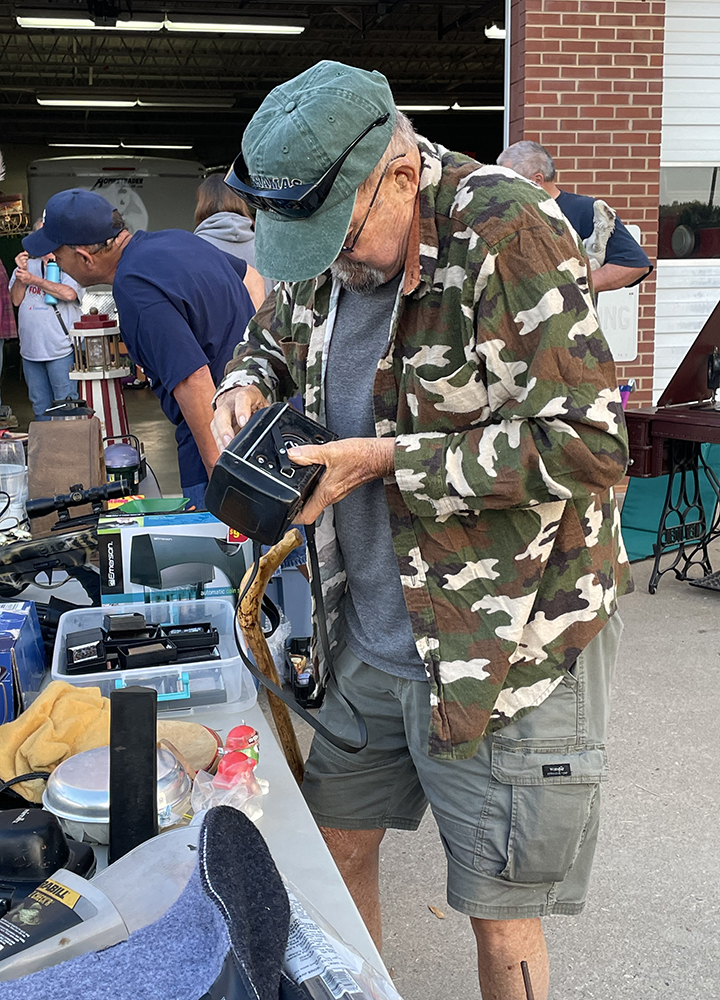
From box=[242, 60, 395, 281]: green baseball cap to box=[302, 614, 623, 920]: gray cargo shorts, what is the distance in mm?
785

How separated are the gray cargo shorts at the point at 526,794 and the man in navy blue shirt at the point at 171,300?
1.56m

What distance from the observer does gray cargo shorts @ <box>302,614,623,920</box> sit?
5.62 feet

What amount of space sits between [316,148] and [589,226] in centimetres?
452

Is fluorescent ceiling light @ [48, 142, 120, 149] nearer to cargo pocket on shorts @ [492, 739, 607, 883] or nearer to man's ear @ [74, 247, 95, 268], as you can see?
man's ear @ [74, 247, 95, 268]

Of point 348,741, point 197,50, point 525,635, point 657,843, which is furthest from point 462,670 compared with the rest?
point 197,50

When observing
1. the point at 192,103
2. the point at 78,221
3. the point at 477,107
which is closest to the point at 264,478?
the point at 78,221

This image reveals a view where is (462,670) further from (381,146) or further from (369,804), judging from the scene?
(381,146)

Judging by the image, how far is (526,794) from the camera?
1716 millimetres

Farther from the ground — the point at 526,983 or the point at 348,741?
the point at 348,741

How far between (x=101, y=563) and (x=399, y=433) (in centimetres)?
110

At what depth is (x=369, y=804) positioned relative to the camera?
2020 millimetres

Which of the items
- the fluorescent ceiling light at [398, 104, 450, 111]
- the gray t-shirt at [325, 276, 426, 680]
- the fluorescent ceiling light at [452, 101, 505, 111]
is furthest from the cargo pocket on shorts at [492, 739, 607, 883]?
the fluorescent ceiling light at [452, 101, 505, 111]

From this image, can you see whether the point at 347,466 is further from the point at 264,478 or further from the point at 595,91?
the point at 595,91

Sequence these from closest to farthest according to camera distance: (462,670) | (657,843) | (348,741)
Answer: (462,670) → (348,741) → (657,843)
